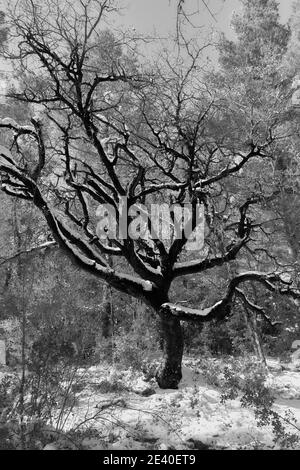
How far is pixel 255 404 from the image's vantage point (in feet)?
21.0

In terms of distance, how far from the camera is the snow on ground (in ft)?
17.0

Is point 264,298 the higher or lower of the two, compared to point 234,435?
higher

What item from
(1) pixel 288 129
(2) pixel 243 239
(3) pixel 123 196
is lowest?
(2) pixel 243 239

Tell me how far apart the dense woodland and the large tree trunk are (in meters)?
0.03

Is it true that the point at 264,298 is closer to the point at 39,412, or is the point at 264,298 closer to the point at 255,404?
the point at 255,404

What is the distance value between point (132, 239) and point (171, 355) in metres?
2.44

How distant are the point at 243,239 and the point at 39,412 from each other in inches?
180

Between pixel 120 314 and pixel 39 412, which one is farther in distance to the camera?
pixel 120 314

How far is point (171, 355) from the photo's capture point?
293 inches

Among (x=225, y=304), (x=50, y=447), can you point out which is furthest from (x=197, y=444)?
(x=225, y=304)

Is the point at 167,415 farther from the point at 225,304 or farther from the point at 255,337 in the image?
the point at 255,337

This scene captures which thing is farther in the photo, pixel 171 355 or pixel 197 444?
pixel 171 355
